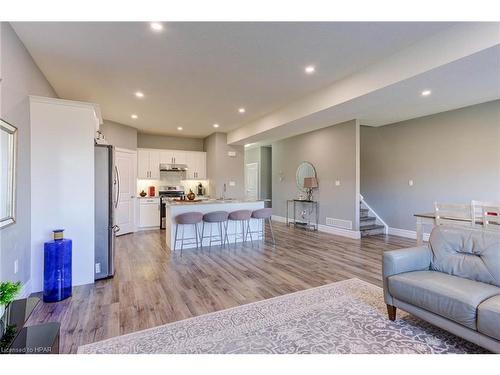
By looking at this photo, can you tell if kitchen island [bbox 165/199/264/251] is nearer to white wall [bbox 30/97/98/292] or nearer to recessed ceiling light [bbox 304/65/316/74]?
white wall [bbox 30/97/98/292]

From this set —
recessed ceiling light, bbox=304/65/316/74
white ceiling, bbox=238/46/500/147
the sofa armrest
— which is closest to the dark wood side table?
the sofa armrest

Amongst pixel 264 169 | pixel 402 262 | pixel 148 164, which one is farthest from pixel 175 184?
pixel 402 262

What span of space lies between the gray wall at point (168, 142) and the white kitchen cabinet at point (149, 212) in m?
1.81

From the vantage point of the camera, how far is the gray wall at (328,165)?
6.01 meters

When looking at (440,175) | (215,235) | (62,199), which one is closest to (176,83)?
(62,199)

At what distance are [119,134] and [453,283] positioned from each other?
23.4 ft

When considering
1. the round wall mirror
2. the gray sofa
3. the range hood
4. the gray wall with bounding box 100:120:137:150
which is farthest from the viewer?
the range hood

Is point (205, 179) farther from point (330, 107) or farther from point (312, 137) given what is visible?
point (330, 107)

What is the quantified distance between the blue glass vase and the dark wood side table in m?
1.26

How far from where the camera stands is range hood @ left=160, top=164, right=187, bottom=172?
306 inches

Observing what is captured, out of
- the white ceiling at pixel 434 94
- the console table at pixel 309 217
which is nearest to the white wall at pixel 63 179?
the white ceiling at pixel 434 94

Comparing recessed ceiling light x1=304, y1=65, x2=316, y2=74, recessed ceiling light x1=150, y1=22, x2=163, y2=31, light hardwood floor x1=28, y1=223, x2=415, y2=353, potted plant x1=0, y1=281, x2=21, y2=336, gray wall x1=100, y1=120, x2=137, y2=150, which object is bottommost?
light hardwood floor x1=28, y1=223, x2=415, y2=353

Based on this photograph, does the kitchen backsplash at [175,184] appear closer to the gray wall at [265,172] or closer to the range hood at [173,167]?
the range hood at [173,167]

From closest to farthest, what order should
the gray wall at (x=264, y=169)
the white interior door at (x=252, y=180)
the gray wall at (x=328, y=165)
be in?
the gray wall at (x=328, y=165) → the gray wall at (x=264, y=169) → the white interior door at (x=252, y=180)
